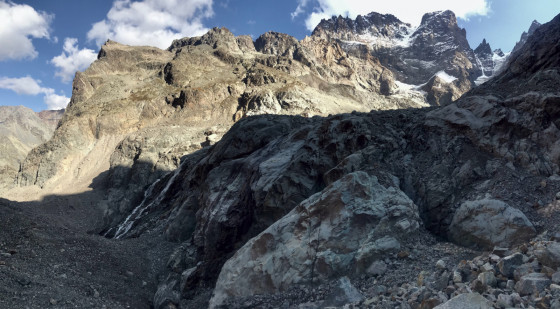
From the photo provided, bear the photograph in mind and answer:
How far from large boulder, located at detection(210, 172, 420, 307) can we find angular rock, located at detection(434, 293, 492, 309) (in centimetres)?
347

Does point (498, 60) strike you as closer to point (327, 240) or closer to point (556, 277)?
point (327, 240)

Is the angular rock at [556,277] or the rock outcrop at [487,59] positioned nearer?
the angular rock at [556,277]

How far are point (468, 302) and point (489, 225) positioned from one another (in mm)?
4533

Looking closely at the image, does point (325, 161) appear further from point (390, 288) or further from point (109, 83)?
point (109, 83)

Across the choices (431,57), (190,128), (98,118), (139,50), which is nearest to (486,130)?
(190,128)

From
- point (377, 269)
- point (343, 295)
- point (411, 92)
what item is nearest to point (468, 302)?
point (377, 269)

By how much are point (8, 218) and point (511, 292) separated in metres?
20.1

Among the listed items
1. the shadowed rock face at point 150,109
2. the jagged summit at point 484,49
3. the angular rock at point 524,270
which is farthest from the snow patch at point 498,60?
the angular rock at point 524,270

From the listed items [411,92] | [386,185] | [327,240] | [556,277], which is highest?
[411,92]

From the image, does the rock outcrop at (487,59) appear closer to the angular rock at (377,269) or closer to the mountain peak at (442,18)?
the mountain peak at (442,18)

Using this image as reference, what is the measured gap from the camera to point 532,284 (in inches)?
207

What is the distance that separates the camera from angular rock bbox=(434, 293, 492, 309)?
5212 mm

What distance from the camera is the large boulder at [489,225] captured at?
840 cm

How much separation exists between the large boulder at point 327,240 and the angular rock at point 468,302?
347cm
